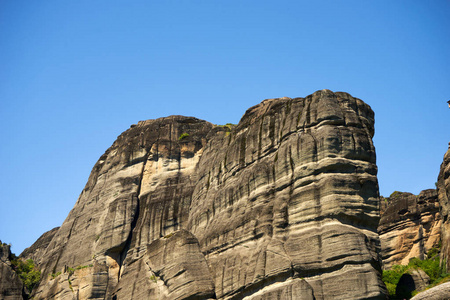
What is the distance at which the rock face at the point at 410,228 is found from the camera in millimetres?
78688

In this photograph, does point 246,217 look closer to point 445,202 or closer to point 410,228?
point 445,202

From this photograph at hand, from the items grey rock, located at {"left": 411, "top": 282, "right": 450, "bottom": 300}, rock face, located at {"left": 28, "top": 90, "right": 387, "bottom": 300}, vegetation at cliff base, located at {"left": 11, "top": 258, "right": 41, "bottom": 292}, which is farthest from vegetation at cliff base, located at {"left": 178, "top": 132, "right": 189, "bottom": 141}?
grey rock, located at {"left": 411, "top": 282, "right": 450, "bottom": 300}

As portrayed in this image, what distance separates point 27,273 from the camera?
266ft

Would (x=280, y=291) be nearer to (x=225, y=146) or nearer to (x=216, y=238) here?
(x=216, y=238)

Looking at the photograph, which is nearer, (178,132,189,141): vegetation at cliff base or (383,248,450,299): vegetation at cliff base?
(383,248,450,299): vegetation at cliff base

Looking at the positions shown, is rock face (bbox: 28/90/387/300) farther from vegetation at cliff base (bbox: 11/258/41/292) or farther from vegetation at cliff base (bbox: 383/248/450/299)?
vegetation at cliff base (bbox: 383/248/450/299)

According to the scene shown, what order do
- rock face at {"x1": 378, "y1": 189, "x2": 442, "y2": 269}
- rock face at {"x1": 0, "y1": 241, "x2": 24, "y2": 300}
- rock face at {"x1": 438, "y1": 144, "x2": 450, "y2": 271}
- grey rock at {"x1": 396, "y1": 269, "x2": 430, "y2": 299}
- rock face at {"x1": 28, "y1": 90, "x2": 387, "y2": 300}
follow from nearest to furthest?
rock face at {"x1": 28, "y1": 90, "x2": 387, "y2": 300}
grey rock at {"x1": 396, "y1": 269, "x2": 430, "y2": 299}
rock face at {"x1": 438, "y1": 144, "x2": 450, "y2": 271}
rock face at {"x1": 0, "y1": 241, "x2": 24, "y2": 300}
rock face at {"x1": 378, "y1": 189, "x2": 442, "y2": 269}

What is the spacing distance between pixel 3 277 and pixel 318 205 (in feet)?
141

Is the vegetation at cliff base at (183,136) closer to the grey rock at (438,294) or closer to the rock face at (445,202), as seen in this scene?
the rock face at (445,202)

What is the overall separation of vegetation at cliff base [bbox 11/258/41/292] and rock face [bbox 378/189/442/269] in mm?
45264

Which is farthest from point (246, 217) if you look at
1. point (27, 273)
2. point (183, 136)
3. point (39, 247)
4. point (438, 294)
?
point (39, 247)

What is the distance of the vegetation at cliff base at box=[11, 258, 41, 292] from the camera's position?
258 ft

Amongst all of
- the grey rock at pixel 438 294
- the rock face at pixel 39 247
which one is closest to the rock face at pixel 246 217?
the grey rock at pixel 438 294

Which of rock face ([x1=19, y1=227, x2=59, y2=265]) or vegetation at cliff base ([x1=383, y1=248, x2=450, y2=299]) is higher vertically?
rock face ([x1=19, y1=227, x2=59, y2=265])
